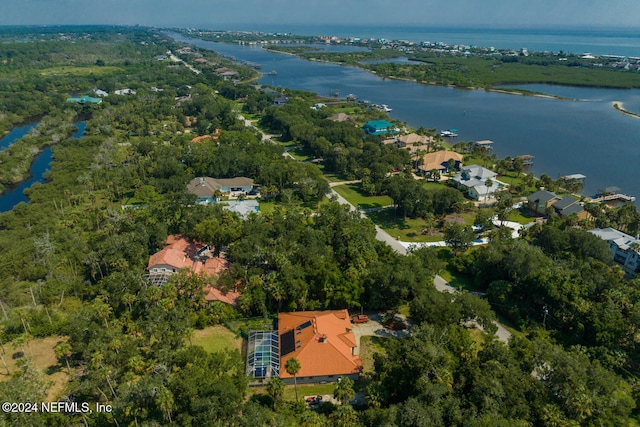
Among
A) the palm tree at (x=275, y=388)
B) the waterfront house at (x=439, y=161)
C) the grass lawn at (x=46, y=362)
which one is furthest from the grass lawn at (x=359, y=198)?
the grass lawn at (x=46, y=362)

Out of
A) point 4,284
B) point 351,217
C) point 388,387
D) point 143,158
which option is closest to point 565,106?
point 351,217

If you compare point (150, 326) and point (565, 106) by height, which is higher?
point (565, 106)

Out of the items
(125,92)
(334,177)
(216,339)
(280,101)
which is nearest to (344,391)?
(216,339)

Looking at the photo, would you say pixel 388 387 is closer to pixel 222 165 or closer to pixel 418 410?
pixel 418 410

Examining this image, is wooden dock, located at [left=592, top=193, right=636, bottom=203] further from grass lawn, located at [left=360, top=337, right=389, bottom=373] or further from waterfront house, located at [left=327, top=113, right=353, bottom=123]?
waterfront house, located at [left=327, top=113, right=353, bottom=123]

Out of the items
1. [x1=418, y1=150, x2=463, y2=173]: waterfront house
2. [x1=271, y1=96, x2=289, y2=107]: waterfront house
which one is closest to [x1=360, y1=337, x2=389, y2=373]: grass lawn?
[x1=418, y1=150, x2=463, y2=173]: waterfront house

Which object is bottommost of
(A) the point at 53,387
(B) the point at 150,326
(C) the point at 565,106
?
(A) the point at 53,387
